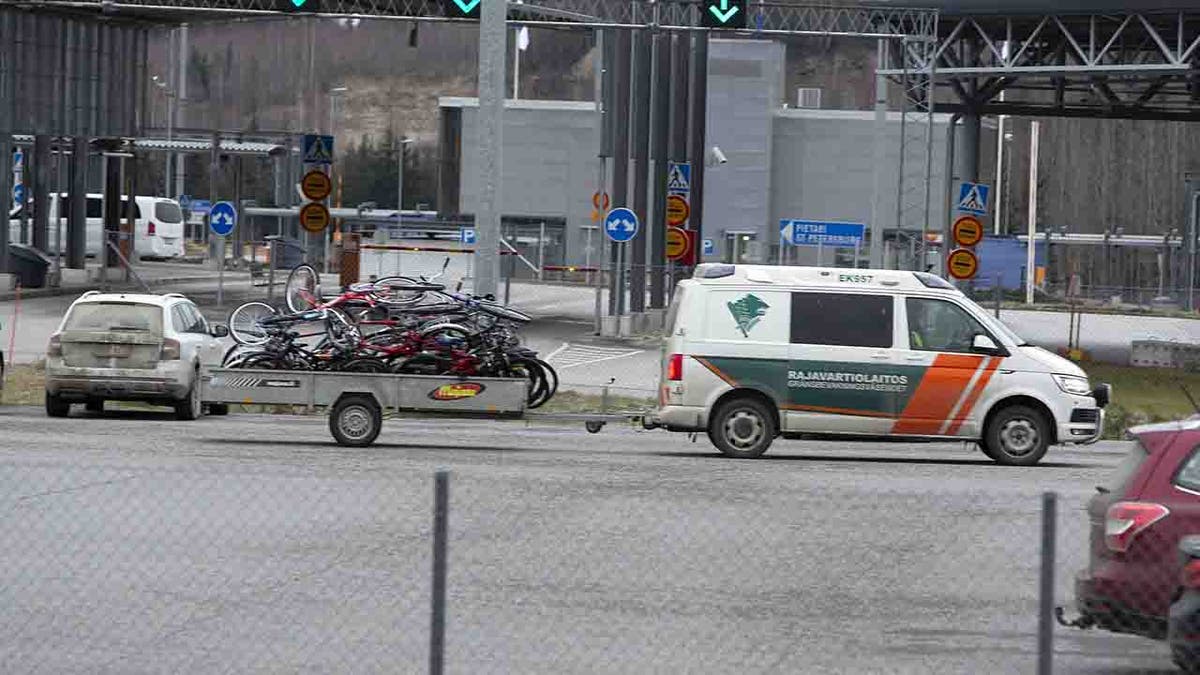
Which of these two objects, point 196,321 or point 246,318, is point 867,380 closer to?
point 196,321

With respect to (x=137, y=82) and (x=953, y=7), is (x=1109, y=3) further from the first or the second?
(x=137, y=82)

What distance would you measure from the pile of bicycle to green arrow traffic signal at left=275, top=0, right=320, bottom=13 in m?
12.5

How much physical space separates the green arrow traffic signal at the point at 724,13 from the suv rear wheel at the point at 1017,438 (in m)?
12.7

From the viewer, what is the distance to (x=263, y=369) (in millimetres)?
21703

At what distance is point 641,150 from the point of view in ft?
149

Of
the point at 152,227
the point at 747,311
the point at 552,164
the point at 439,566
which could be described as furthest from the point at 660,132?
the point at 439,566

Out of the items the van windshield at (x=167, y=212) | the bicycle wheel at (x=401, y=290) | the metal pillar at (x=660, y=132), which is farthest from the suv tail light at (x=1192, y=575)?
the van windshield at (x=167, y=212)

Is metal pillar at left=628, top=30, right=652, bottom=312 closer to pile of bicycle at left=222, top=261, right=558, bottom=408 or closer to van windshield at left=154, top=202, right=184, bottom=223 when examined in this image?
pile of bicycle at left=222, top=261, right=558, bottom=408

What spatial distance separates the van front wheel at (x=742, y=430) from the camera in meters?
20.7

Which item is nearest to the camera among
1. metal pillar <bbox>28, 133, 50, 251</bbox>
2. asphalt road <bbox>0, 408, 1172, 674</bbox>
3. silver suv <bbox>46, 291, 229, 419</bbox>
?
asphalt road <bbox>0, 408, 1172, 674</bbox>

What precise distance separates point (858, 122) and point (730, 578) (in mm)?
70049

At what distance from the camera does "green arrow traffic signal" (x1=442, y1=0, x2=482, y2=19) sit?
104 feet

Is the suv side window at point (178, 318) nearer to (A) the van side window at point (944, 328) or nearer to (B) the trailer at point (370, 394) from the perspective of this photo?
Answer: (B) the trailer at point (370, 394)

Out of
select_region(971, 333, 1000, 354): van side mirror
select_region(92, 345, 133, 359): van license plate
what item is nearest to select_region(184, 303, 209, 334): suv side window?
select_region(92, 345, 133, 359): van license plate
